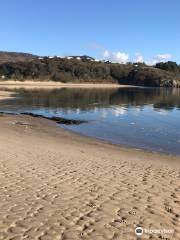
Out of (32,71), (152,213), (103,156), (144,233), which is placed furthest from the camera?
(32,71)

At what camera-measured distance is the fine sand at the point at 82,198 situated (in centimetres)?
833

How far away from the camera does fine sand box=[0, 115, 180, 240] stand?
27.3ft

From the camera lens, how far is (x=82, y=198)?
10.8 meters

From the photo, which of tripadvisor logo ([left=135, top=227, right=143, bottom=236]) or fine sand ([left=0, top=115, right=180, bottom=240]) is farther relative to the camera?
fine sand ([left=0, top=115, right=180, bottom=240])

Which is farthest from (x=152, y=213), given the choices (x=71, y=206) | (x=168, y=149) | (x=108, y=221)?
(x=168, y=149)

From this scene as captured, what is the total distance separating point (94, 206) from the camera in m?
10.1

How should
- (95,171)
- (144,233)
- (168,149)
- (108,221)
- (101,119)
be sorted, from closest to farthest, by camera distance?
Answer: (144,233), (108,221), (95,171), (168,149), (101,119)

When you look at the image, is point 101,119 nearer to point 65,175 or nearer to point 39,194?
point 65,175

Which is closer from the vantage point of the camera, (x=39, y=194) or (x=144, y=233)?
(x=144, y=233)

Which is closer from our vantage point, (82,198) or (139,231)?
(139,231)

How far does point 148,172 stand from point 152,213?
6.17m

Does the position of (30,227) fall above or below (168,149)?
above

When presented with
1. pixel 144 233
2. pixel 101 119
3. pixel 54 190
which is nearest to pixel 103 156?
pixel 54 190

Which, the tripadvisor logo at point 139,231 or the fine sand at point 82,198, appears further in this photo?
the fine sand at point 82,198
